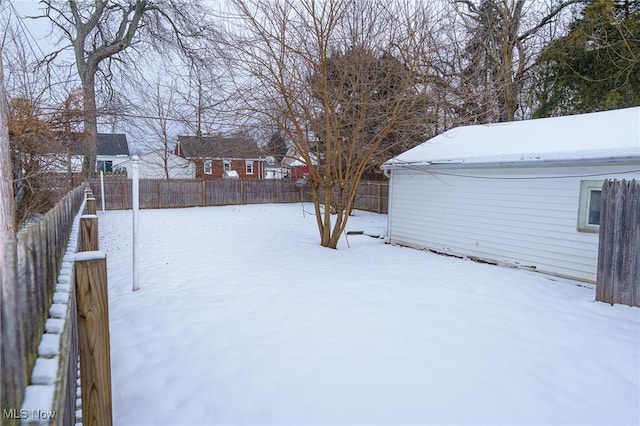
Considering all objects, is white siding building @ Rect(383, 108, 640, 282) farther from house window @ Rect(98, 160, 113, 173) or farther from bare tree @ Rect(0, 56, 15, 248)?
house window @ Rect(98, 160, 113, 173)

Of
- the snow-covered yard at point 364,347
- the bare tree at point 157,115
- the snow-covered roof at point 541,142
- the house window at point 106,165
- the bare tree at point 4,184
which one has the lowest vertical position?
the snow-covered yard at point 364,347

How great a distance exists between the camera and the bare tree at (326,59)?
703 centimetres

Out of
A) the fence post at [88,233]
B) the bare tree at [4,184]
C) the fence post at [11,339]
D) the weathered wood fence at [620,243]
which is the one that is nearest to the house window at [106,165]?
the bare tree at [4,184]

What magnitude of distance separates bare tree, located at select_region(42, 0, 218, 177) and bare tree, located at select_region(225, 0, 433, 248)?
35.0ft

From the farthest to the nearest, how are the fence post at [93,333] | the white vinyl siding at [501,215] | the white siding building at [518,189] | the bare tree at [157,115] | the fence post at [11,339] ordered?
the bare tree at [157,115], the white vinyl siding at [501,215], the white siding building at [518,189], the fence post at [93,333], the fence post at [11,339]

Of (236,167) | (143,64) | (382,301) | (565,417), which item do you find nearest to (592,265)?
(382,301)

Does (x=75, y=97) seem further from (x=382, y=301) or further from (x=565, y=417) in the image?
(x=565, y=417)

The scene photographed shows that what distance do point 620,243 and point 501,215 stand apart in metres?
2.65

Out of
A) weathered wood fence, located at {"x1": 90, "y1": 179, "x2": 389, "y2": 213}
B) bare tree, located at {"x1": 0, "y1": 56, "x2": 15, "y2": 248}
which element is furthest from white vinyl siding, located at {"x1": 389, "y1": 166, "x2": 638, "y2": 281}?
bare tree, located at {"x1": 0, "y1": 56, "x2": 15, "y2": 248}

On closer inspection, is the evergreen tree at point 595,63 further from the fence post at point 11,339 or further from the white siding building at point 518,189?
the fence post at point 11,339

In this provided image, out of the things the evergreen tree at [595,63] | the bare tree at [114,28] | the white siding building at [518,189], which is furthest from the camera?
the bare tree at [114,28]

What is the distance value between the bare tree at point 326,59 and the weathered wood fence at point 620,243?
11.6ft

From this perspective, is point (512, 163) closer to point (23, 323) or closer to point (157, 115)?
point (23, 323)

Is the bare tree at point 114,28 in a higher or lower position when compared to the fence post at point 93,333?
higher
